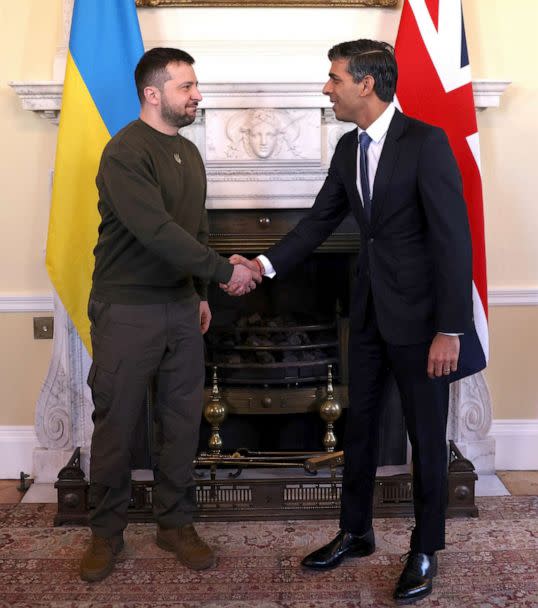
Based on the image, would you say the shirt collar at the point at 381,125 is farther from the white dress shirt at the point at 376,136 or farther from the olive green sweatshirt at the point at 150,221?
the olive green sweatshirt at the point at 150,221

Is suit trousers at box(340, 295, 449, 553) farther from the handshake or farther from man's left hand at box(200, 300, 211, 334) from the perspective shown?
man's left hand at box(200, 300, 211, 334)

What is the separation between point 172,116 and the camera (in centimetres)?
240

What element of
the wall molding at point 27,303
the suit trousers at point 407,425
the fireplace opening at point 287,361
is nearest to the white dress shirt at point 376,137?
the suit trousers at point 407,425

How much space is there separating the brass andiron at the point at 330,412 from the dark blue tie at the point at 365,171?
1042 millimetres

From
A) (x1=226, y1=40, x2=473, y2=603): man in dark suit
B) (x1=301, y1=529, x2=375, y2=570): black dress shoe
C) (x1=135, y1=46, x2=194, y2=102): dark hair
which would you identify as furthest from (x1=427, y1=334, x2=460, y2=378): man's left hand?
(x1=135, y1=46, x2=194, y2=102): dark hair

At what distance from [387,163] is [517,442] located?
60.9 inches

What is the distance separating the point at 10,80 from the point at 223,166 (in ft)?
2.68

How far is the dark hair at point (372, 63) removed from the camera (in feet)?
7.42

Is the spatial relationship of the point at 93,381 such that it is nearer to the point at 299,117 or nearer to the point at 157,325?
the point at 157,325

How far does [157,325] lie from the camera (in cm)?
246

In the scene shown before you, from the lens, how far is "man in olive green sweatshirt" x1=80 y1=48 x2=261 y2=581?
2.32 meters

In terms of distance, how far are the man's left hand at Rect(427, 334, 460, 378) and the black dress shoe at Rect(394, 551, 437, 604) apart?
0.57 meters

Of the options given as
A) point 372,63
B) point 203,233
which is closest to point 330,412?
point 203,233

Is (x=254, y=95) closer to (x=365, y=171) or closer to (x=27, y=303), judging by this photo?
(x=365, y=171)
